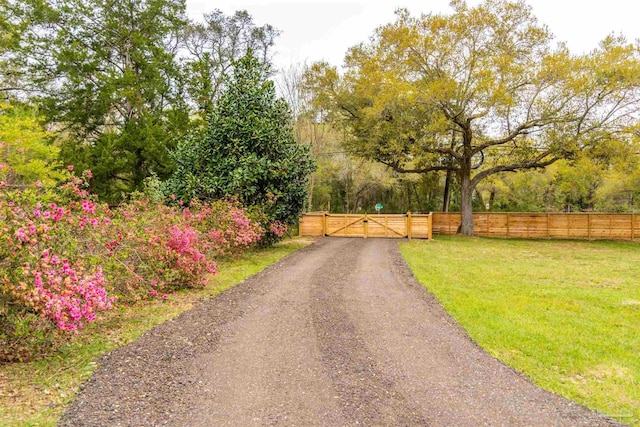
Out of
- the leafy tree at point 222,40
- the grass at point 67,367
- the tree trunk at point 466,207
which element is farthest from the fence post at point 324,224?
the grass at point 67,367

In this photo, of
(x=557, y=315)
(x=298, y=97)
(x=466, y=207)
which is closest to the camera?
(x=557, y=315)

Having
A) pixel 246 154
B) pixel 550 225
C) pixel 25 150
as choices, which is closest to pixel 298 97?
pixel 246 154

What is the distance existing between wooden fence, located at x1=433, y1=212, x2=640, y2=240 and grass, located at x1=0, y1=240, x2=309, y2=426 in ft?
64.3

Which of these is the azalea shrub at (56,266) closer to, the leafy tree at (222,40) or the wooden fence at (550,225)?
the wooden fence at (550,225)

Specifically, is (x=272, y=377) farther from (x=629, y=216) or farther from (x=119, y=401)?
(x=629, y=216)

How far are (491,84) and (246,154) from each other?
1173 cm

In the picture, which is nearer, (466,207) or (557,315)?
(557,315)

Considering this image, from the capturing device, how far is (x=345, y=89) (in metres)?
20.7

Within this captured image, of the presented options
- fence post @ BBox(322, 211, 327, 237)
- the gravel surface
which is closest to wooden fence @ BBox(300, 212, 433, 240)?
fence post @ BBox(322, 211, 327, 237)

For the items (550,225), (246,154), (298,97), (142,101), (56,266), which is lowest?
(550,225)

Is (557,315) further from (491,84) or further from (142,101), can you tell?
(142,101)

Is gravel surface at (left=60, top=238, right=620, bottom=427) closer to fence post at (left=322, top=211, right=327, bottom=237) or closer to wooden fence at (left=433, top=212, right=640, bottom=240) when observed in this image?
fence post at (left=322, top=211, right=327, bottom=237)

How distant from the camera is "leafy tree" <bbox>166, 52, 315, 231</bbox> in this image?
1230cm

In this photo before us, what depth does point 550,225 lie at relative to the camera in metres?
21.9
